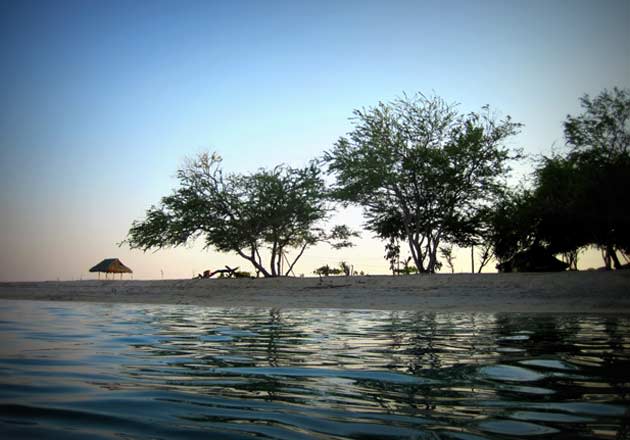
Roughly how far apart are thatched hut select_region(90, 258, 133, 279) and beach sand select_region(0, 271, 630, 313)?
25406 mm

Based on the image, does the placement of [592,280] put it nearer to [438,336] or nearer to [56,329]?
[438,336]

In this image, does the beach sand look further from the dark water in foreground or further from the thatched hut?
the thatched hut

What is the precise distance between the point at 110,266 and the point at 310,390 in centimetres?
6029

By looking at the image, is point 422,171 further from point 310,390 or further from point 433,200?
point 310,390

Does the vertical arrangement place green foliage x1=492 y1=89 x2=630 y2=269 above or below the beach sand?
above

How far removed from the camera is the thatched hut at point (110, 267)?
58.8 meters

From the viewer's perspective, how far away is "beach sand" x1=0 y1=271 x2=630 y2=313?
21.1 m

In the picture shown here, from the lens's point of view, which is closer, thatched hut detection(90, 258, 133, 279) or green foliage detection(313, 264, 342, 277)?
green foliage detection(313, 264, 342, 277)

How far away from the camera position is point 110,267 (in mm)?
58656

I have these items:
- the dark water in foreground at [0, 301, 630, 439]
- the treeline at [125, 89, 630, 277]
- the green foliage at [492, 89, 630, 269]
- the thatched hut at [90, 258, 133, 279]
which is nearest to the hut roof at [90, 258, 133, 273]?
the thatched hut at [90, 258, 133, 279]

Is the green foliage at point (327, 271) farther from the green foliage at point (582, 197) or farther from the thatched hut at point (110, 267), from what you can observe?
the thatched hut at point (110, 267)

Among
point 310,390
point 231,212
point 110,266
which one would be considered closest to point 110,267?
point 110,266

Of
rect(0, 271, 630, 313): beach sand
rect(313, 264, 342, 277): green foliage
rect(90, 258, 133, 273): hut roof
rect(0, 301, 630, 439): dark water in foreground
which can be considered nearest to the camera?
rect(0, 301, 630, 439): dark water in foreground

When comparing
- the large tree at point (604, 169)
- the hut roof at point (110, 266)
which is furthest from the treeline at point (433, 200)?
the hut roof at point (110, 266)
